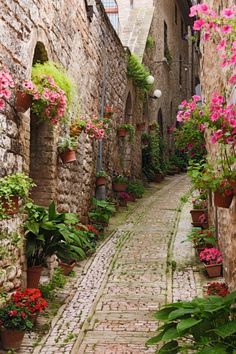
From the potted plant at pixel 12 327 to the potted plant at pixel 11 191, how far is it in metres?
0.91

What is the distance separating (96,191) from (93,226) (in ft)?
4.18

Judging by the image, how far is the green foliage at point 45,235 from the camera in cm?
569

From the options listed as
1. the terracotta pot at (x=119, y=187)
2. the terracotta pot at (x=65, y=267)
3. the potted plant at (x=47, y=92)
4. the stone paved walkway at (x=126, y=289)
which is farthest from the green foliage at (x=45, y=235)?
the terracotta pot at (x=119, y=187)

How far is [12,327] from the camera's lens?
4.49 meters

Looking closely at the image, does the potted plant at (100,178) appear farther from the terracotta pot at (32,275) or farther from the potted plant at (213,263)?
the terracotta pot at (32,275)

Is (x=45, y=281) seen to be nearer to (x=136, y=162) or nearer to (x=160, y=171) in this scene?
(x=136, y=162)

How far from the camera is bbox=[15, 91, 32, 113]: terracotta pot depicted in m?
5.30

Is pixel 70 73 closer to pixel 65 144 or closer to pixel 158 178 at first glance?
pixel 65 144

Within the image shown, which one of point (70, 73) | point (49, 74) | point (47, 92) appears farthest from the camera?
point (70, 73)

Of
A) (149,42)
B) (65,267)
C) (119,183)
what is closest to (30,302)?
(65,267)

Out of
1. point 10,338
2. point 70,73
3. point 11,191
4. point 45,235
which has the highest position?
point 70,73

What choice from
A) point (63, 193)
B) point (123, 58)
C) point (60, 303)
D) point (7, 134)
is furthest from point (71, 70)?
point (123, 58)

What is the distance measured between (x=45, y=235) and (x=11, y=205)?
1.14 m

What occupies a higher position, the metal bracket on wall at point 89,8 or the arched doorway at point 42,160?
the metal bracket on wall at point 89,8
